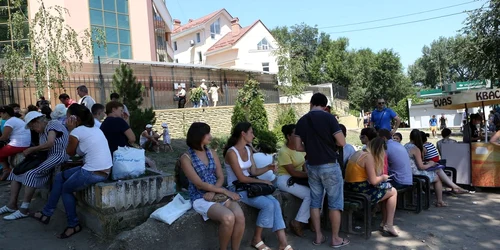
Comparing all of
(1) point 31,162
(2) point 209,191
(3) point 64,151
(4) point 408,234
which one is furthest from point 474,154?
(1) point 31,162

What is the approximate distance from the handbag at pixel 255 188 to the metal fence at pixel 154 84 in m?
8.61

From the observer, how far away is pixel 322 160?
415cm

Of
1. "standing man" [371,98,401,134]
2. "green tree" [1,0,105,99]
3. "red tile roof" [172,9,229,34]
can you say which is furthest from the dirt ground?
"red tile roof" [172,9,229,34]

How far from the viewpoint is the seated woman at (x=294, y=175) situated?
4.57 m

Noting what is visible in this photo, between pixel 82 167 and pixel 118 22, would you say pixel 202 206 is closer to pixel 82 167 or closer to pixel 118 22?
pixel 82 167

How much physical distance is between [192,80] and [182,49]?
25998mm

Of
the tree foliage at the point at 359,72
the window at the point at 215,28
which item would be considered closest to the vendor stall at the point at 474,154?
the tree foliage at the point at 359,72

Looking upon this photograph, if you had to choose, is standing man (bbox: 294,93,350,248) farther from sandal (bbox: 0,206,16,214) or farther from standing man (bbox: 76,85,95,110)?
standing man (bbox: 76,85,95,110)

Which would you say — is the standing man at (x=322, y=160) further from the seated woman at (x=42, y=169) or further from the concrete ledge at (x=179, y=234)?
the seated woman at (x=42, y=169)

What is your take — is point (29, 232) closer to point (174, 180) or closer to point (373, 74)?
point (174, 180)

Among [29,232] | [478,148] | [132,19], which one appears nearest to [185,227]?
[29,232]

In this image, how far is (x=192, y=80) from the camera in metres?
18.8

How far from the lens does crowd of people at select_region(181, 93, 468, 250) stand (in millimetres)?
3877

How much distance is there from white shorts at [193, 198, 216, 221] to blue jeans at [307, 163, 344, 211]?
1.25 metres
